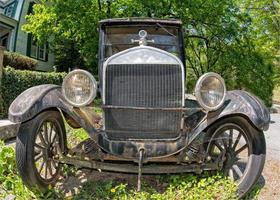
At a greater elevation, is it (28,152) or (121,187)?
(28,152)

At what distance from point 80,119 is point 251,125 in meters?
1.86

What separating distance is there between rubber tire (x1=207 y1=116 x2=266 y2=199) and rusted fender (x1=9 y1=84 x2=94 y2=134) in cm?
169

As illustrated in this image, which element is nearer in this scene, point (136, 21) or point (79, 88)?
point (79, 88)

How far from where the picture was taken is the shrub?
1648 cm

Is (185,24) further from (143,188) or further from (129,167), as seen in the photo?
(129,167)

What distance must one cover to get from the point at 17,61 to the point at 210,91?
1481 centimetres

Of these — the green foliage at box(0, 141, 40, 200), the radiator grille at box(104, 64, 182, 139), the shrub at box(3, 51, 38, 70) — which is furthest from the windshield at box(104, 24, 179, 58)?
the shrub at box(3, 51, 38, 70)

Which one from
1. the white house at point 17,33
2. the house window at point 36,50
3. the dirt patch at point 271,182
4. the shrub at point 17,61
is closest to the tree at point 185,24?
the shrub at point 17,61

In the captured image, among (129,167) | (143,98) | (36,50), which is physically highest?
(36,50)

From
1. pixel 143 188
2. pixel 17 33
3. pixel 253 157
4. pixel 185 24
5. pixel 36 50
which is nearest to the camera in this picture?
pixel 253 157

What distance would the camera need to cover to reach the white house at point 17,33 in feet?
67.0

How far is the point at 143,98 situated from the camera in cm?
418

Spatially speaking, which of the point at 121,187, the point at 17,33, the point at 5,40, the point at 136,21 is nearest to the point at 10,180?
the point at 121,187

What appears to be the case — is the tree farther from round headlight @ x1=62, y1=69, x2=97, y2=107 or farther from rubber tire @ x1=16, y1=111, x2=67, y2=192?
rubber tire @ x1=16, y1=111, x2=67, y2=192
